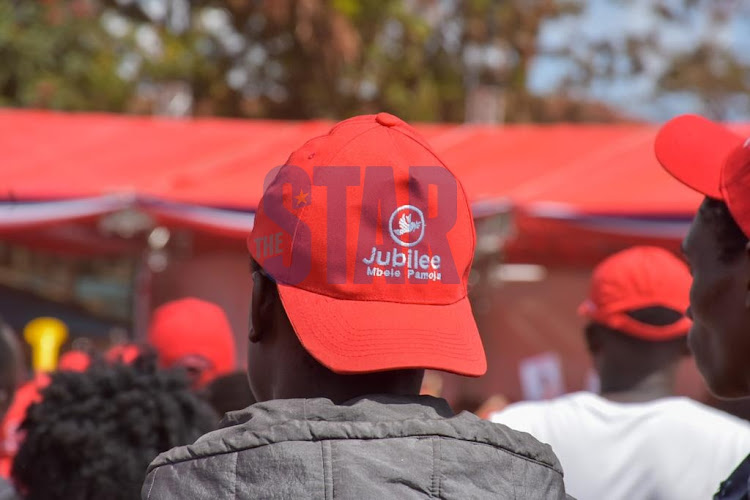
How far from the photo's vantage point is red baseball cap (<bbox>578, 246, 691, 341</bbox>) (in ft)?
9.88

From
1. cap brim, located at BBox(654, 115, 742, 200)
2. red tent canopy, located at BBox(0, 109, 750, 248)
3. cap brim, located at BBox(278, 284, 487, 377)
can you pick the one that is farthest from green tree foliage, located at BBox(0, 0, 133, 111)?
cap brim, located at BBox(278, 284, 487, 377)

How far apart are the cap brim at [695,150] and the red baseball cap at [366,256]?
0.56 meters

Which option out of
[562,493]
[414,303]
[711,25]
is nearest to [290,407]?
[414,303]

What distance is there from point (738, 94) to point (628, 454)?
21511 millimetres

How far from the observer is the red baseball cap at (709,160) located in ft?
5.32

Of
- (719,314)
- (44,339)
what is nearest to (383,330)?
(719,314)

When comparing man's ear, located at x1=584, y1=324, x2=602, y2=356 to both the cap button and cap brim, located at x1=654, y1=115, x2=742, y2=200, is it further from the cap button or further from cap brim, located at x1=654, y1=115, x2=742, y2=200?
the cap button

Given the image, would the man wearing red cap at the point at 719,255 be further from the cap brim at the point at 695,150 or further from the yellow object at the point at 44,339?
the yellow object at the point at 44,339

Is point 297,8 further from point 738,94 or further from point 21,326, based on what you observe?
point 738,94

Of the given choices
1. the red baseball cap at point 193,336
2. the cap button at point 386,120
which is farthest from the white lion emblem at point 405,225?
the red baseball cap at point 193,336

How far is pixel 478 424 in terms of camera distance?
132 cm

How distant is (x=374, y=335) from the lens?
52.5 inches

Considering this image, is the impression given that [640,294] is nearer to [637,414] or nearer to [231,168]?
[637,414]

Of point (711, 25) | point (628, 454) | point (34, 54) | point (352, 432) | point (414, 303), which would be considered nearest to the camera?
point (352, 432)
